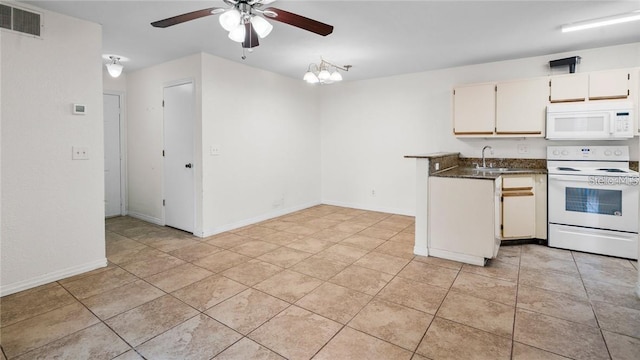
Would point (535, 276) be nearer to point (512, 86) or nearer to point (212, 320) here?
point (512, 86)

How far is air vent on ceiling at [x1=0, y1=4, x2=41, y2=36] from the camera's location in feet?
8.36

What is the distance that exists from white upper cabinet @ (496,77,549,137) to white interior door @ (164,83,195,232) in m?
4.21

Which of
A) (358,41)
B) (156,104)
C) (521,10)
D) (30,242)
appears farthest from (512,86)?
(30,242)

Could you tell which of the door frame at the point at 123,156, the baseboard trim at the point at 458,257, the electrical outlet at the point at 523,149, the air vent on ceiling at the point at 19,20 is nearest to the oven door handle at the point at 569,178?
the electrical outlet at the point at 523,149

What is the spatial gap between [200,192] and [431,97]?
3.93m

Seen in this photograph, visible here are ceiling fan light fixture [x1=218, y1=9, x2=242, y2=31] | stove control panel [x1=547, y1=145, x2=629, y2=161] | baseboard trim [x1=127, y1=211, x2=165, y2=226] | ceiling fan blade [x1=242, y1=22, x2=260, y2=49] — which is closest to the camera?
ceiling fan light fixture [x1=218, y1=9, x2=242, y2=31]

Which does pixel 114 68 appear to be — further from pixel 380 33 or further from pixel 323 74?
pixel 380 33

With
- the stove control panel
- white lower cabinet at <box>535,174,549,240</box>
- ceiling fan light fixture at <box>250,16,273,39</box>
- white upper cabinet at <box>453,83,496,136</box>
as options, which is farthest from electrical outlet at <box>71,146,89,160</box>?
the stove control panel

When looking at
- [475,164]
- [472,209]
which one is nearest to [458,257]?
[472,209]

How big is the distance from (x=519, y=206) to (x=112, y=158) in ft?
20.7

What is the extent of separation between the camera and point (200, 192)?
419cm

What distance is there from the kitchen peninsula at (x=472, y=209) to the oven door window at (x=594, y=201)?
0.28 meters

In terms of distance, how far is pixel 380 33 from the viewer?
3.41 metres

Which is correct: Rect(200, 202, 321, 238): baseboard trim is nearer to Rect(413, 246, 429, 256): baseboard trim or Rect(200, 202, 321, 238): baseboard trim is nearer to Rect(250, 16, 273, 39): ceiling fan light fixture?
Rect(413, 246, 429, 256): baseboard trim
